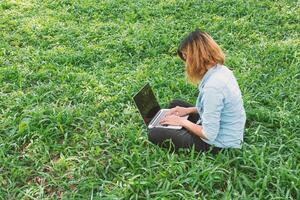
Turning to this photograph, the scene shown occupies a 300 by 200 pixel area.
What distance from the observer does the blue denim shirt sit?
3.33 metres

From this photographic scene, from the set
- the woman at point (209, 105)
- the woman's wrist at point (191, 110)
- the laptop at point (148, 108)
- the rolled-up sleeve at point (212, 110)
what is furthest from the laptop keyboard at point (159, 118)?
the rolled-up sleeve at point (212, 110)

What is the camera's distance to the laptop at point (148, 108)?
12.6 feet

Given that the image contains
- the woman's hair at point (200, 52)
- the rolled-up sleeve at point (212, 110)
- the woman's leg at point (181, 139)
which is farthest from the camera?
the woman's leg at point (181, 139)

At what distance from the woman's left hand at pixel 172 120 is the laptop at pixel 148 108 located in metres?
0.06

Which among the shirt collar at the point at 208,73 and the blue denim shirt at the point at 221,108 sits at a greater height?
the shirt collar at the point at 208,73

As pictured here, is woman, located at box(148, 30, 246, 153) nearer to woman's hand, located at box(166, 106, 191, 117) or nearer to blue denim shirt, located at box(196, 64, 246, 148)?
blue denim shirt, located at box(196, 64, 246, 148)

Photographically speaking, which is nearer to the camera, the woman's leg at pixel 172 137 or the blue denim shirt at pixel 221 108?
the blue denim shirt at pixel 221 108

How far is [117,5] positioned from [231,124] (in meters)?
4.41

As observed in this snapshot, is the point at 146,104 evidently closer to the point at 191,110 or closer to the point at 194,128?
the point at 191,110

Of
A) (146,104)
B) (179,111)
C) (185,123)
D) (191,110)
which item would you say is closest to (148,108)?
(146,104)

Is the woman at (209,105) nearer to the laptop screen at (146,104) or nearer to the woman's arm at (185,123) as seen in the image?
the woman's arm at (185,123)

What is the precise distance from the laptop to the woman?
180 millimetres

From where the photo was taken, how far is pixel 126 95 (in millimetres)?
4746

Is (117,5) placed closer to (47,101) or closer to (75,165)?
Answer: (47,101)
